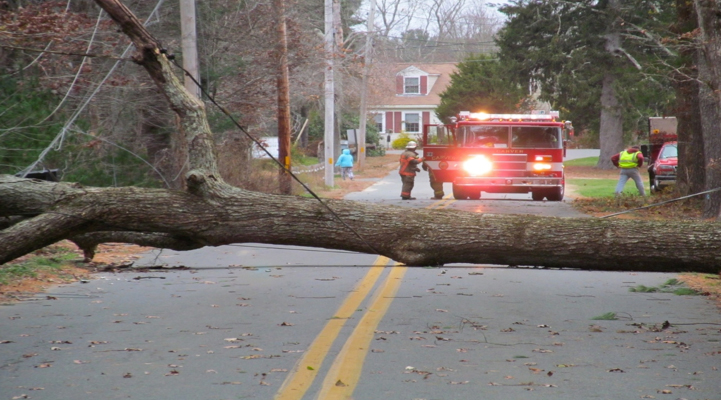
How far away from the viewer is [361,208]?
26.6ft

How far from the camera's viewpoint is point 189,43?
16344mm

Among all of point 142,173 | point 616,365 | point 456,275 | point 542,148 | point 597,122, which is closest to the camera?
point 616,365

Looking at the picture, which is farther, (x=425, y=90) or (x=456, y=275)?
(x=425, y=90)

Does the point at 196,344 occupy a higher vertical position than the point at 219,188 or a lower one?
lower

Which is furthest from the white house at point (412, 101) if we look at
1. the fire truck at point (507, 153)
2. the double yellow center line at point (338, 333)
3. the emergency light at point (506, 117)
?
the double yellow center line at point (338, 333)

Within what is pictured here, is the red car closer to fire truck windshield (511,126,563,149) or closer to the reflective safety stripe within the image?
the reflective safety stripe

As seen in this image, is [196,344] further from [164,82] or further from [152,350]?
[164,82]

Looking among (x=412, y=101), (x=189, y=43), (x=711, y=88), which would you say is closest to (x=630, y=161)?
(x=711, y=88)

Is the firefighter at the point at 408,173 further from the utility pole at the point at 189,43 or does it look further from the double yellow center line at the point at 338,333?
the double yellow center line at the point at 338,333

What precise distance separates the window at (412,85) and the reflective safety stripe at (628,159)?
154 feet

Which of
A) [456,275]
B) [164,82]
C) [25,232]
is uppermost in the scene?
[164,82]

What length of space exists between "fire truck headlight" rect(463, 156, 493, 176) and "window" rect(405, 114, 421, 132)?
48043 mm

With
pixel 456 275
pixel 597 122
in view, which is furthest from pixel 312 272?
pixel 597 122

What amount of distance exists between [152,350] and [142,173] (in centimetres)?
1162
